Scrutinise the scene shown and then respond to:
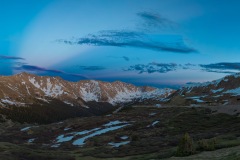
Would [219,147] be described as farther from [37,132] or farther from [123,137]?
[37,132]

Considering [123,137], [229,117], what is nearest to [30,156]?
[123,137]

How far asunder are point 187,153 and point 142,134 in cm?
5349

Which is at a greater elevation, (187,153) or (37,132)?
(187,153)

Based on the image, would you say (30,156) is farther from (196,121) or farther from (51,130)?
(51,130)

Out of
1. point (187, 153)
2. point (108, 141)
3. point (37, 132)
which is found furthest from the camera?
point (37, 132)

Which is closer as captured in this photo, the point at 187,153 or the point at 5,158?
the point at 187,153

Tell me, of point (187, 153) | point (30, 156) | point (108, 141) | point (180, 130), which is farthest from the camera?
point (180, 130)

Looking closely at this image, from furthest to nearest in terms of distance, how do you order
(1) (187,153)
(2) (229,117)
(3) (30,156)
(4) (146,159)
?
(2) (229,117)
(3) (30,156)
(4) (146,159)
(1) (187,153)

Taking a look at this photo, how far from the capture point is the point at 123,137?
279 feet

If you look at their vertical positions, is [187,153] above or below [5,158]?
above

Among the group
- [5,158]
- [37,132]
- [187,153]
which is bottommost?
[37,132]

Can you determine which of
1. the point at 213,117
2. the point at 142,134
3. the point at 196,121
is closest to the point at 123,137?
the point at 142,134

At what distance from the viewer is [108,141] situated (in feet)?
266

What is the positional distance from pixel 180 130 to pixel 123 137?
57.9 ft
